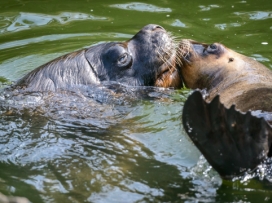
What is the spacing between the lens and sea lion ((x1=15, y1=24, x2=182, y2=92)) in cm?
644

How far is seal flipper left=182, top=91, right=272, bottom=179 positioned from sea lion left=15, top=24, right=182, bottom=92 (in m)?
2.11

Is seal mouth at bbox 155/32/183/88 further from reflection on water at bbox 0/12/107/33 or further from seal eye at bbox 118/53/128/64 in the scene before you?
reflection on water at bbox 0/12/107/33

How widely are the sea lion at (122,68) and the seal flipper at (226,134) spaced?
2107mm

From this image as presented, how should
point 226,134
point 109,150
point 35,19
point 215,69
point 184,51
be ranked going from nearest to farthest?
point 226,134 → point 109,150 → point 215,69 → point 184,51 → point 35,19

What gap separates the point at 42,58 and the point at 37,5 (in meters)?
2.31

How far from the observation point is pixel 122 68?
6480mm

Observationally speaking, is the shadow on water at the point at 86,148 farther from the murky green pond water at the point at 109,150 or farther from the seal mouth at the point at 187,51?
the seal mouth at the point at 187,51

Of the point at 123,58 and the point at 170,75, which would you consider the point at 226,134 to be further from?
the point at 123,58

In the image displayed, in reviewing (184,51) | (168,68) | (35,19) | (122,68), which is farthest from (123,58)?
(35,19)

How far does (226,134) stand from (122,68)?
2327 millimetres

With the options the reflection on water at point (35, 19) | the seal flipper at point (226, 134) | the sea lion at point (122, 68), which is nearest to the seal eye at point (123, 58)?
the sea lion at point (122, 68)

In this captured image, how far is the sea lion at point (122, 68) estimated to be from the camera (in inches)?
254

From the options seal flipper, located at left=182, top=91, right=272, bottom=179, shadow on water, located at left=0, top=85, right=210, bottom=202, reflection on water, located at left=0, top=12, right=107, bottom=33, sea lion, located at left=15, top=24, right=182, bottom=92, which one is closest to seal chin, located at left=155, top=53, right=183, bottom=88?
sea lion, located at left=15, top=24, right=182, bottom=92

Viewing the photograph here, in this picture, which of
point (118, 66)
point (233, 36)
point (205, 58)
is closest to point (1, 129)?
point (118, 66)
